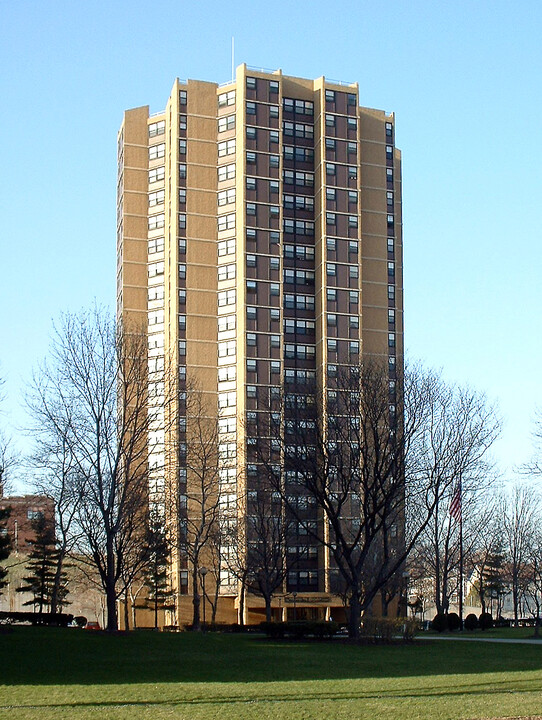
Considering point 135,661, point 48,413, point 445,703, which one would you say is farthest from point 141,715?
point 48,413

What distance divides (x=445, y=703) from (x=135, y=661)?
1339 centimetres

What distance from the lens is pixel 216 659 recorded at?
104 feet

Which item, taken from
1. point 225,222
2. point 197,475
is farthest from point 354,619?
point 225,222

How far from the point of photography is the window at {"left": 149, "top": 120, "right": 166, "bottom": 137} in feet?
366

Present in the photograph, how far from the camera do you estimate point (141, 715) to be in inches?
667

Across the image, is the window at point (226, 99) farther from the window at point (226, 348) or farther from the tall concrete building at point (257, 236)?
the window at point (226, 348)

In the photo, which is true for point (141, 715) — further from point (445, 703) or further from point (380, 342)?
point (380, 342)

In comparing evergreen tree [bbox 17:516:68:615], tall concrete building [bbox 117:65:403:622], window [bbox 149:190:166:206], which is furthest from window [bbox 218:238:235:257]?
evergreen tree [bbox 17:516:68:615]

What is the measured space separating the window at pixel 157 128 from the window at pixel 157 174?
13.9 ft

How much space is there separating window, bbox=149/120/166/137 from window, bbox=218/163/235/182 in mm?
9667

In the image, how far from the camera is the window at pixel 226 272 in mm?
104625

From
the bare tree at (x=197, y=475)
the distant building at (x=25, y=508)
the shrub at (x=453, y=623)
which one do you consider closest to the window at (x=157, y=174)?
the bare tree at (x=197, y=475)

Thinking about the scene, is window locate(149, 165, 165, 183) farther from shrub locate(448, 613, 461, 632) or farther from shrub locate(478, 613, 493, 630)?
shrub locate(478, 613, 493, 630)

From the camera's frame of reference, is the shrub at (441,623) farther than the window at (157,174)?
No
